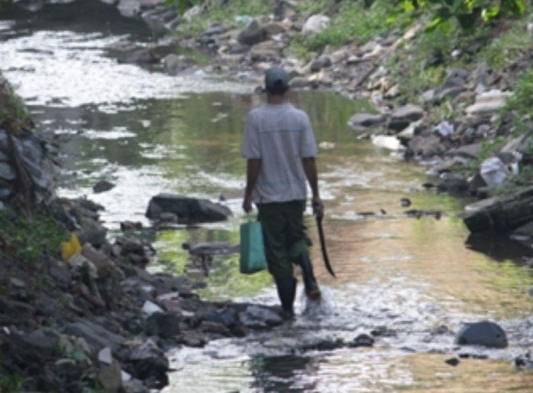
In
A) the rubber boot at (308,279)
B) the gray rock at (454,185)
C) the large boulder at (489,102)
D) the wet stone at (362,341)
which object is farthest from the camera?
the large boulder at (489,102)

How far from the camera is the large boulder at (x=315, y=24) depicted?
28.3 metres

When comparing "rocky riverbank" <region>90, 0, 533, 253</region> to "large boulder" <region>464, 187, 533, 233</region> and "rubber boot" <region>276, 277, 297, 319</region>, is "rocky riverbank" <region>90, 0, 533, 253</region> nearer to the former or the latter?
"large boulder" <region>464, 187, 533, 233</region>

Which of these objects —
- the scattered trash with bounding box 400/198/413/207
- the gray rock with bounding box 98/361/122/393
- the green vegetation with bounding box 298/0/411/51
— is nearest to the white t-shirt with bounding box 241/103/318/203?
the gray rock with bounding box 98/361/122/393

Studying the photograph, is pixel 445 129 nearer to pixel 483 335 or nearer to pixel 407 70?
pixel 407 70

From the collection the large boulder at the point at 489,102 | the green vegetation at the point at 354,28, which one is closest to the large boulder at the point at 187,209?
the large boulder at the point at 489,102

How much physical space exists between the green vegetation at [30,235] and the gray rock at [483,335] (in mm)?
2575

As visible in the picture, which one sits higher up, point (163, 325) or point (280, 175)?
point (280, 175)

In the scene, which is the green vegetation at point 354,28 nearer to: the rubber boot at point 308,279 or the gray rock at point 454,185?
the gray rock at point 454,185

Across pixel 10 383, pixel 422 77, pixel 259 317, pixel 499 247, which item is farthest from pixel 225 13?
pixel 10 383

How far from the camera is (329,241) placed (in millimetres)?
12781

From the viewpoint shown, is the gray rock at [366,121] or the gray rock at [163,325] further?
the gray rock at [366,121]

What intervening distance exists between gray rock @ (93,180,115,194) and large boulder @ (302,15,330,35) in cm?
1295

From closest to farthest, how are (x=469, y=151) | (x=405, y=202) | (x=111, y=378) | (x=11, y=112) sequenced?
(x=111, y=378)
(x=11, y=112)
(x=405, y=202)
(x=469, y=151)

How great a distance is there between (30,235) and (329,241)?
336cm
